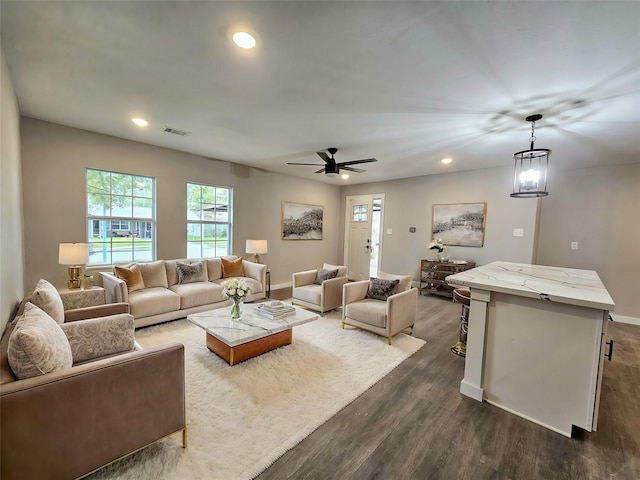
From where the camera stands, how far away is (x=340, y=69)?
2047 millimetres

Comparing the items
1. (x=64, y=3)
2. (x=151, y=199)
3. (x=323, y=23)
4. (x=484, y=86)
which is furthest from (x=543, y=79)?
(x=151, y=199)

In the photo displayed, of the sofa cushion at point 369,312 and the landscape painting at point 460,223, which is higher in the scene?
the landscape painting at point 460,223

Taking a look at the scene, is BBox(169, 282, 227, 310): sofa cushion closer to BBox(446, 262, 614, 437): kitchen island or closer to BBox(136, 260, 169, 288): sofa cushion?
BBox(136, 260, 169, 288): sofa cushion

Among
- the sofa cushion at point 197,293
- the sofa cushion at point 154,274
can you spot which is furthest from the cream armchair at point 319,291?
the sofa cushion at point 154,274

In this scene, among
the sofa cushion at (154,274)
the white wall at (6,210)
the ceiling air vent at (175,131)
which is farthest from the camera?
the sofa cushion at (154,274)

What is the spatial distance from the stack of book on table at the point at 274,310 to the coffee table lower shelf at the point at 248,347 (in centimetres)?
19

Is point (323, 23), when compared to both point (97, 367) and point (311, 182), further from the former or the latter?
point (311, 182)

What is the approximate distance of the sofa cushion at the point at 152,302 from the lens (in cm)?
329

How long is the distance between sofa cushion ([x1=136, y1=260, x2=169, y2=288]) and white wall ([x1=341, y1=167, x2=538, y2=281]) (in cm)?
467

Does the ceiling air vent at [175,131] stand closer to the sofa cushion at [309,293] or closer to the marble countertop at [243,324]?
the marble countertop at [243,324]

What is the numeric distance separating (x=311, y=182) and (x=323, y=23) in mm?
5121

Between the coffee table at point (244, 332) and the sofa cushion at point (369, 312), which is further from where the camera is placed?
the sofa cushion at point (369, 312)

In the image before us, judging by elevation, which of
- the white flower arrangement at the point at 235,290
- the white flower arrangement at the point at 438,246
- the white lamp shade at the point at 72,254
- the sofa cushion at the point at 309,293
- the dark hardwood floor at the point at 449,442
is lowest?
the dark hardwood floor at the point at 449,442

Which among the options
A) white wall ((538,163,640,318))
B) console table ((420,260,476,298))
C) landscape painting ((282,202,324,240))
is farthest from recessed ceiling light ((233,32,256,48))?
white wall ((538,163,640,318))
